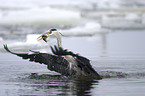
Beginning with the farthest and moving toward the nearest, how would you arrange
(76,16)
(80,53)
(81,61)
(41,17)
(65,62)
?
(76,16)
(41,17)
(80,53)
(65,62)
(81,61)

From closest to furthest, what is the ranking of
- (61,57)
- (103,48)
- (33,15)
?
1. (61,57)
2. (103,48)
3. (33,15)

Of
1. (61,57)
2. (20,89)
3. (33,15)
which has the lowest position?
(20,89)

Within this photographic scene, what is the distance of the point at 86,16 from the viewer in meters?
40.0

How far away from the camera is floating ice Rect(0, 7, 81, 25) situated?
3484 cm

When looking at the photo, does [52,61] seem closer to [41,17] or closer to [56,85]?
[56,85]

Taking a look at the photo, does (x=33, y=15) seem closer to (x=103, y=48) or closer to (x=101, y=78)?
(x=103, y=48)

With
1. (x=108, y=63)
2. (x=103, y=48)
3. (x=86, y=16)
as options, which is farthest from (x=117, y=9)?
(x=108, y=63)

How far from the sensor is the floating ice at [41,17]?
114 ft

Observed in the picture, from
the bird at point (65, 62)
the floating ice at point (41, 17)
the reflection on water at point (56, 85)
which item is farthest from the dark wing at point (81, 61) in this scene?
the floating ice at point (41, 17)

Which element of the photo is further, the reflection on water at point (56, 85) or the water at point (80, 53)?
the water at point (80, 53)

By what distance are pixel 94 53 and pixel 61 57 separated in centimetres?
618

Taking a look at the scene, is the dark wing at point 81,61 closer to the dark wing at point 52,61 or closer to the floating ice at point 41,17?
the dark wing at point 52,61

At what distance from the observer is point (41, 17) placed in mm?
35219

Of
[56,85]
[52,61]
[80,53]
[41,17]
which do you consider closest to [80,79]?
[52,61]
